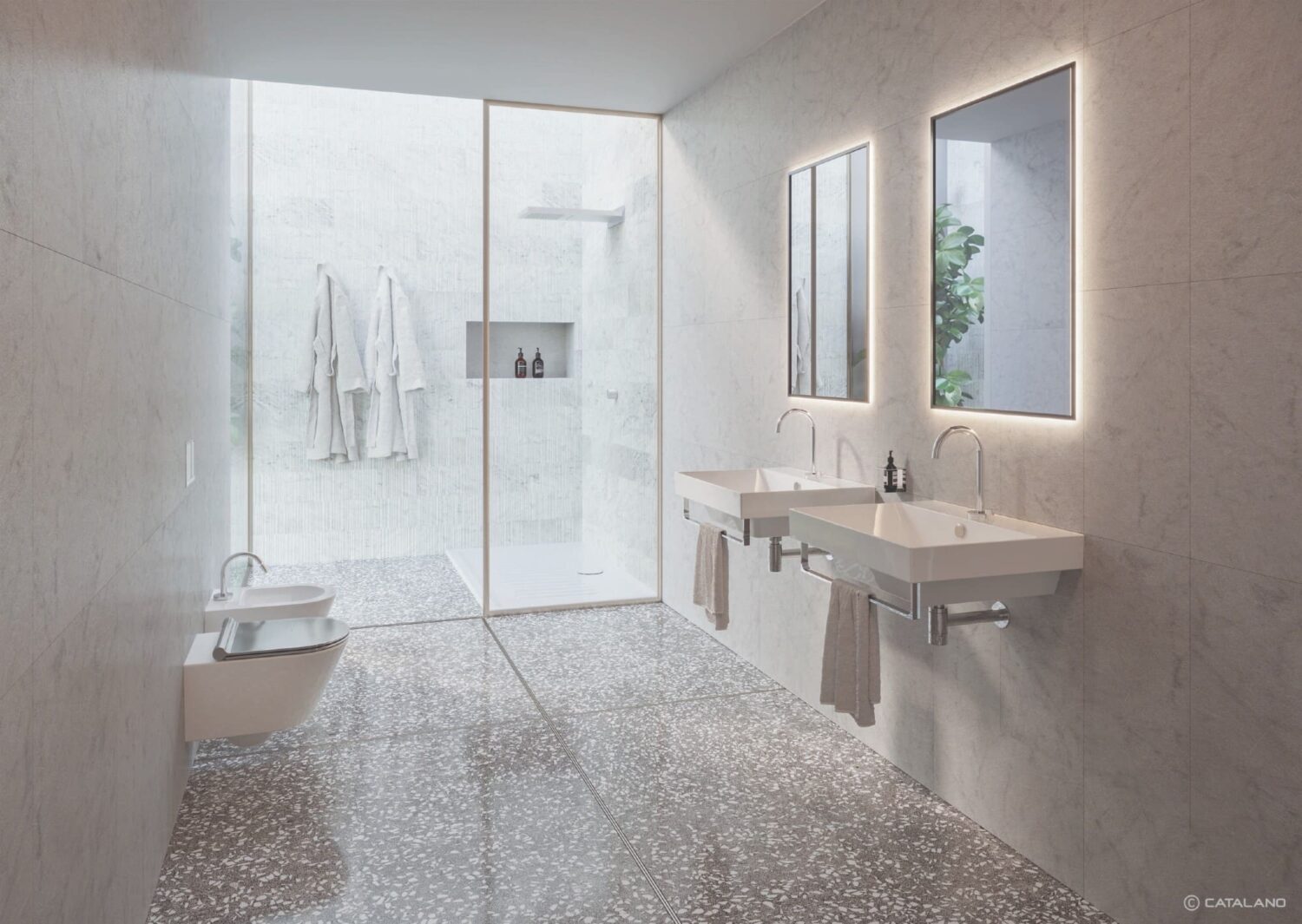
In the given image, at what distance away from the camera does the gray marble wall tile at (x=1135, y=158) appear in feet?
6.80

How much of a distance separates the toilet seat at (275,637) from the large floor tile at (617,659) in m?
0.93

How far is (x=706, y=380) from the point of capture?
182 inches

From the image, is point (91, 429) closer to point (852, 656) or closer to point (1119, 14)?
point (852, 656)

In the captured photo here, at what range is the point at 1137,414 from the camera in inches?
86.4

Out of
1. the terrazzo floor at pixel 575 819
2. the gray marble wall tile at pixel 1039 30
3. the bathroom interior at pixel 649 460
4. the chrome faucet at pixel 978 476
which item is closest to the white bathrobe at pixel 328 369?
the bathroom interior at pixel 649 460

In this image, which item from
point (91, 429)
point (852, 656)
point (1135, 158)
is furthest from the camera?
point (852, 656)

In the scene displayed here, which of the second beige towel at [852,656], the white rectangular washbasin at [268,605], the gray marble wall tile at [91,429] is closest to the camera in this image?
the gray marble wall tile at [91,429]

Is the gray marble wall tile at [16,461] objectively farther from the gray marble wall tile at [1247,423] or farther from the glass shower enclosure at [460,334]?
the glass shower enclosure at [460,334]

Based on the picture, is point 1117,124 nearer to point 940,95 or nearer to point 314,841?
point 940,95

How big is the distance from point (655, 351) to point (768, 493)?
2048 mm

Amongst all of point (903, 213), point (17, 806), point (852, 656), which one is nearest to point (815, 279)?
point (903, 213)

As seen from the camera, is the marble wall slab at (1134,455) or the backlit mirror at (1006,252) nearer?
the marble wall slab at (1134,455)

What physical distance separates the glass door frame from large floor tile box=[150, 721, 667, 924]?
175 cm

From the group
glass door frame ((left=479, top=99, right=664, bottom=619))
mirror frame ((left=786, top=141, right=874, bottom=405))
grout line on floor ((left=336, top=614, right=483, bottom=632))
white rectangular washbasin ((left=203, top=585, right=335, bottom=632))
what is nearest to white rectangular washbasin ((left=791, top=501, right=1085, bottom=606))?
mirror frame ((left=786, top=141, right=874, bottom=405))
